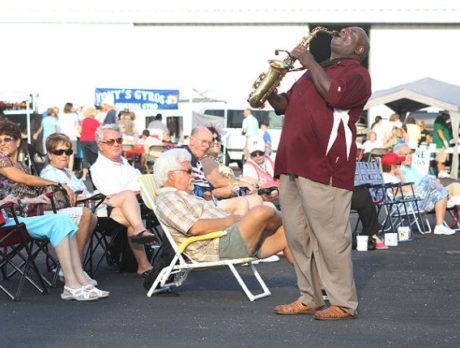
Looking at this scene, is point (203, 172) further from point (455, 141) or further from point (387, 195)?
point (455, 141)

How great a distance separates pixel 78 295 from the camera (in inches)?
277

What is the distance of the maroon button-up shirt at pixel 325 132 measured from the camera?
607 cm

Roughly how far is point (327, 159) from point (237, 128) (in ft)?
74.4

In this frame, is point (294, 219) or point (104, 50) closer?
point (294, 219)

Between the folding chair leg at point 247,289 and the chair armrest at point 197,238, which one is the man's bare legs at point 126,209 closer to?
the chair armrest at point 197,238

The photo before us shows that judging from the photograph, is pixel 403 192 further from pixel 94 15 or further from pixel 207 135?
pixel 94 15

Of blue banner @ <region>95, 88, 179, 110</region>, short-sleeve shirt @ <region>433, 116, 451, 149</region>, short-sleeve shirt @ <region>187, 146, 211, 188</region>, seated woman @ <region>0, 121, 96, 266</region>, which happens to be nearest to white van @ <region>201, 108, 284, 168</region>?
blue banner @ <region>95, 88, 179, 110</region>

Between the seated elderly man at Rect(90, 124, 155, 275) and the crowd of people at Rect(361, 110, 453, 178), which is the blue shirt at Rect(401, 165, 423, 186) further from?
the crowd of people at Rect(361, 110, 453, 178)

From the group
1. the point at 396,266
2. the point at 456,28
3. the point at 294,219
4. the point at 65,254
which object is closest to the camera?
the point at 294,219

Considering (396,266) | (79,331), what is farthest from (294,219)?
(396,266)

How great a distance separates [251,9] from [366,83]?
101ft

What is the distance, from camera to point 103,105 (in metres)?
23.2

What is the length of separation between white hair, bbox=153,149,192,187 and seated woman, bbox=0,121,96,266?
2.62 feet

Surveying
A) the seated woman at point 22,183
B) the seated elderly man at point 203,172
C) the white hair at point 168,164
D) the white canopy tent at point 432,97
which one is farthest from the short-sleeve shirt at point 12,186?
the white canopy tent at point 432,97
